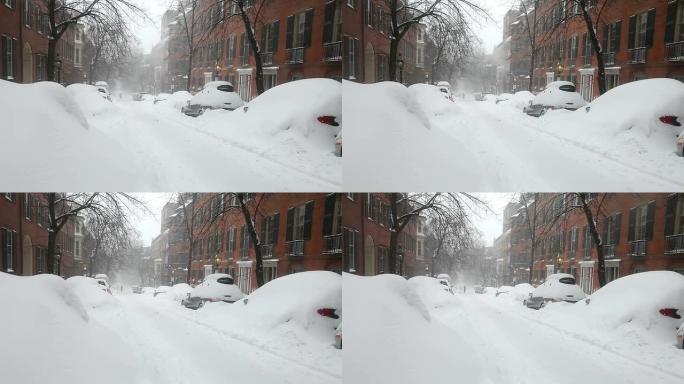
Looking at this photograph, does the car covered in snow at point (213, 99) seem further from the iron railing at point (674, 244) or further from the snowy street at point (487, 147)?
the iron railing at point (674, 244)

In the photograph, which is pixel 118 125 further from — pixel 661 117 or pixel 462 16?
pixel 661 117

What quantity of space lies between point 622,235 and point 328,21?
6.53ft

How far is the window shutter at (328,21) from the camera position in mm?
4316

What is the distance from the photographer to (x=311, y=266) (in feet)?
14.1

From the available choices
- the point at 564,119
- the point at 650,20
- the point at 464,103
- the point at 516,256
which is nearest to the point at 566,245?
the point at 516,256

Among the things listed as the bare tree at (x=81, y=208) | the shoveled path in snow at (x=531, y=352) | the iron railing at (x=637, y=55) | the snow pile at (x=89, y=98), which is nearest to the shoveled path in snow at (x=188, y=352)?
the bare tree at (x=81, y=208)

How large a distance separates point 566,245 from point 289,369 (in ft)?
5.46

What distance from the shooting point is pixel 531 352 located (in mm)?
4242

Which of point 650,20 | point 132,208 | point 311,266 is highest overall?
point 650,20

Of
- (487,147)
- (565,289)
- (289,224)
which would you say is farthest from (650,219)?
(289,224)

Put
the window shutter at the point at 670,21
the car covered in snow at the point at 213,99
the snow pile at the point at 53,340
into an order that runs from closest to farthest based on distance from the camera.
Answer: the snow pile at the point at 53,340
the window shutter at the point at 670,21
the car covered in snow at the point at 213,99

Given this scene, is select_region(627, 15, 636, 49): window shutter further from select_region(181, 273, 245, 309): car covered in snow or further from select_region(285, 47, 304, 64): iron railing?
select_region(181, 273, 245, 309): car covered in snow

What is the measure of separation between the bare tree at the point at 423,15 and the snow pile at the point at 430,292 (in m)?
1.12

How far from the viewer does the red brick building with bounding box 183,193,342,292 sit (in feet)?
14.0
